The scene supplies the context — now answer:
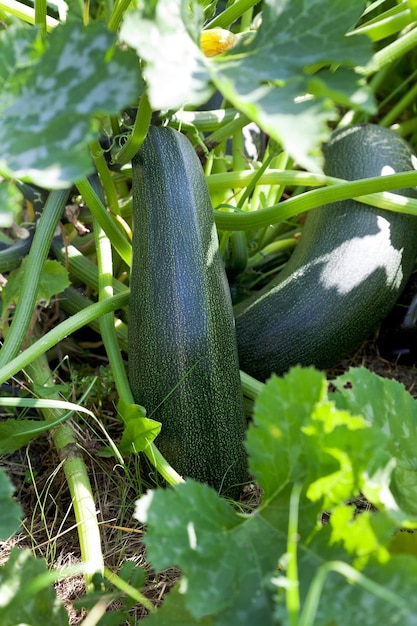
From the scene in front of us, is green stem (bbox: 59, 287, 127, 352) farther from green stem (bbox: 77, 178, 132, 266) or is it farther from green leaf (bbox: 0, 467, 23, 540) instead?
green leaf (bbox: 0, 467, 23, 540)

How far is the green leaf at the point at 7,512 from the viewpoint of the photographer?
0.93 metres

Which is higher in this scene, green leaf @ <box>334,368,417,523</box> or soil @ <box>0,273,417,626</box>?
green leaf @ <box>334,368,417,523</box>

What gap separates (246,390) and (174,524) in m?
0.73

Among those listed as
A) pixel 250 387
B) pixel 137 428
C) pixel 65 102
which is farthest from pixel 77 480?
A: pixel 65 102

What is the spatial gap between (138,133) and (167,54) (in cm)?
53

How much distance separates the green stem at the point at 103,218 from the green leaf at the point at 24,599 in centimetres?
84

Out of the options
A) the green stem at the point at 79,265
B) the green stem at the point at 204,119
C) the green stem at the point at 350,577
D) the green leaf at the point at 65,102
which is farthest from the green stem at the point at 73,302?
the green stem at the point at 350,577

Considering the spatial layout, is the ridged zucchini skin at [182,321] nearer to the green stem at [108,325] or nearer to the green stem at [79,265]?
the green stem at [108,325]

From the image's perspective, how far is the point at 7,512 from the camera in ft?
3.08

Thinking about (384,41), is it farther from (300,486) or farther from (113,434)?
(300,486)

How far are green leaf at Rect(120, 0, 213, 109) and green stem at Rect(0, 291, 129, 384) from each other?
2.24 feet

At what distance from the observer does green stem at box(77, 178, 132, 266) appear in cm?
152

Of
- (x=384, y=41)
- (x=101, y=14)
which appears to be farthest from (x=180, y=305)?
(x=384, y=41)

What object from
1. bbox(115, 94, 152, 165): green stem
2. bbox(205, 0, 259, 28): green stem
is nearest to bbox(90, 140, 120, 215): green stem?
bbox(115, 94, 152, 165): green stem
